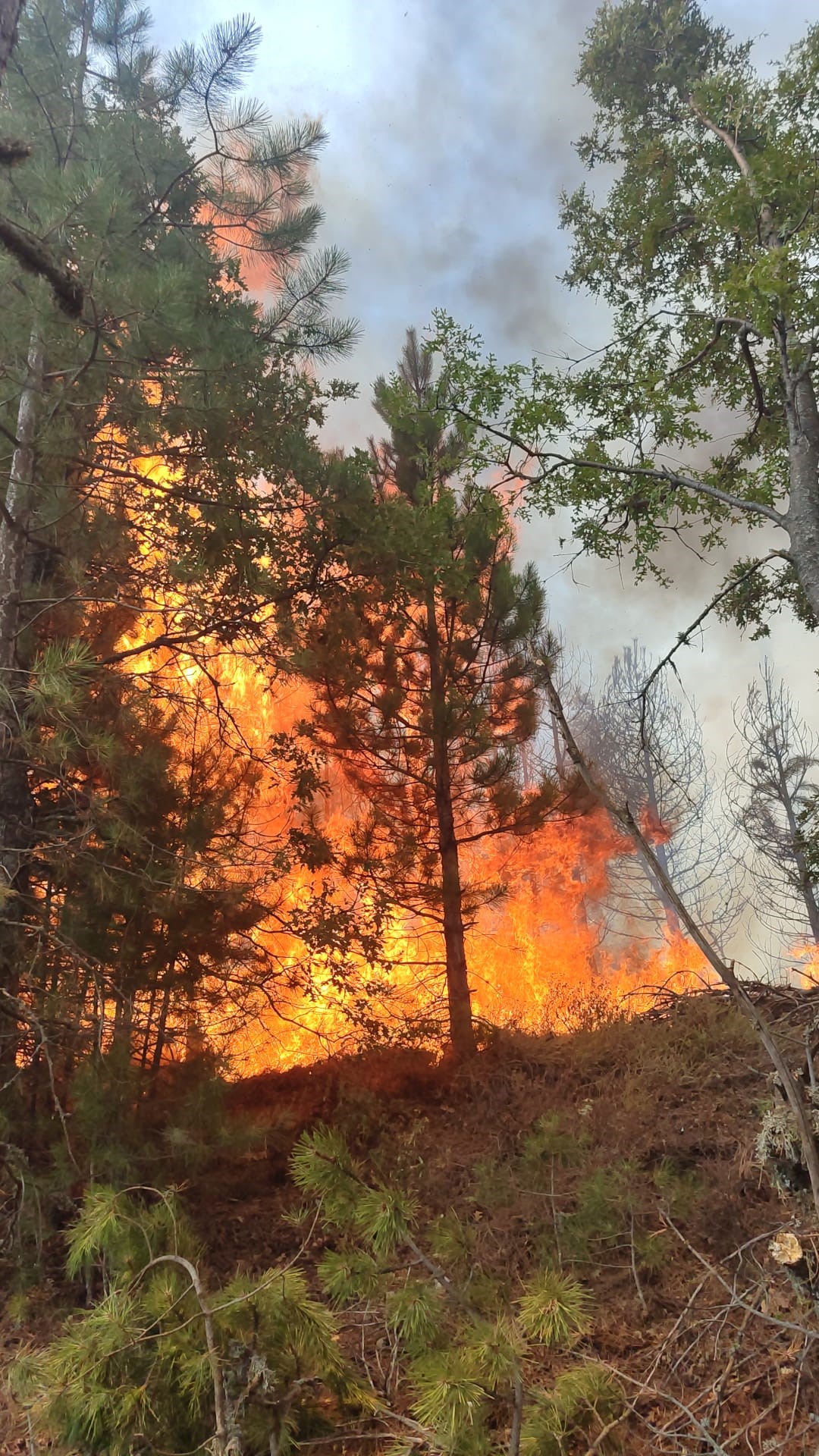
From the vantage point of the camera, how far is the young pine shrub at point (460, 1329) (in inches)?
67.2

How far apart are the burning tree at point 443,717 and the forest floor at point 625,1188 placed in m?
1.30

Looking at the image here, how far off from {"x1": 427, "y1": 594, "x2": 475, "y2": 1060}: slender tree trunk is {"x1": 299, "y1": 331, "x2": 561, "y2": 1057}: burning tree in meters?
0.02

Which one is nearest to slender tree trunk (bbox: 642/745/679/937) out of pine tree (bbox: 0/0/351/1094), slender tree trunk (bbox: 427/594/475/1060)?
slender tree trunk (bbox: 427/594/475/1060)

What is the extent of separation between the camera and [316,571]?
6277mm

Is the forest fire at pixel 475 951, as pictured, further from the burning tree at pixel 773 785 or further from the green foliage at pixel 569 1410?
the green foliage at pixel 569 1410

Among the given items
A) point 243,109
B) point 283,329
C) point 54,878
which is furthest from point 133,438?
point 54,878

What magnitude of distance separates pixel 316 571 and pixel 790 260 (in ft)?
13.1

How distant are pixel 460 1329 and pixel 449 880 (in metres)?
6.14

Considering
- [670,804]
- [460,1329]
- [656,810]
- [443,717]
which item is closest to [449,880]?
[443,717]

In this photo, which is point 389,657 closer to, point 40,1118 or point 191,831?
point 191,831

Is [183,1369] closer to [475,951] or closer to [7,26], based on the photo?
[7,26]

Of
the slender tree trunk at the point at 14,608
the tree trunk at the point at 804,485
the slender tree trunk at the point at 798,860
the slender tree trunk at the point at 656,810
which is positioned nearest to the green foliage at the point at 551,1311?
the slender tree trunk at the point at 14,608

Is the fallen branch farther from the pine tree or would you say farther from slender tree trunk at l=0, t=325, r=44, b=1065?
slender tree trunk at l=0, t=325, r=44, b=1065

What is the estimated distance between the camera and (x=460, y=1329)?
204 cm
